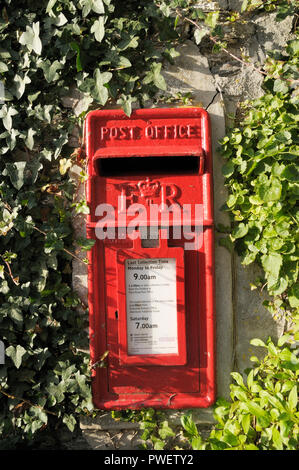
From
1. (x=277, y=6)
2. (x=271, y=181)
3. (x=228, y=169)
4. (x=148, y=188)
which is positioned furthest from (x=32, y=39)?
(x=271, y=181)

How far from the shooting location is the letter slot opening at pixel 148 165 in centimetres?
203

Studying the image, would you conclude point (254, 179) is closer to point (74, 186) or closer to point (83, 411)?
point (74, 186)

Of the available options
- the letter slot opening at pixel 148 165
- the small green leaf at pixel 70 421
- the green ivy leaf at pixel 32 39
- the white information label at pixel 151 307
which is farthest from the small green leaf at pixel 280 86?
the small green leaf at pixel 70 421

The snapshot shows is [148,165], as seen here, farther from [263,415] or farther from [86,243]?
[263,415]

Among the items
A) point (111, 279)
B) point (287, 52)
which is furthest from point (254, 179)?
point (111, 279)

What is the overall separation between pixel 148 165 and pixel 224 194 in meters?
0.45

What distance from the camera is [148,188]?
6.59 ft

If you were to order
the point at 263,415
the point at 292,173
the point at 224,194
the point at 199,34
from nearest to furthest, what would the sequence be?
1. the point at 263,415
2. the point at 292,173
3. the point at 199,34
4. the point at 224,194

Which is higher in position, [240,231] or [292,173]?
[292,173]

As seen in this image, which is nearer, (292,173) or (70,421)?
(292,173)

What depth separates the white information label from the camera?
79.7 inches

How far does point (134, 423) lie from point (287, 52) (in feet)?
7.09

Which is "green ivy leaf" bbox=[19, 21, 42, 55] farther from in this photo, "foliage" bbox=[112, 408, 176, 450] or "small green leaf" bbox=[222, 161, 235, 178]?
"foliage" bbox=[112, 408, 176, 450]

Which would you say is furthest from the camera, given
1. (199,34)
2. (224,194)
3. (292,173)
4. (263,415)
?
(224,194)
